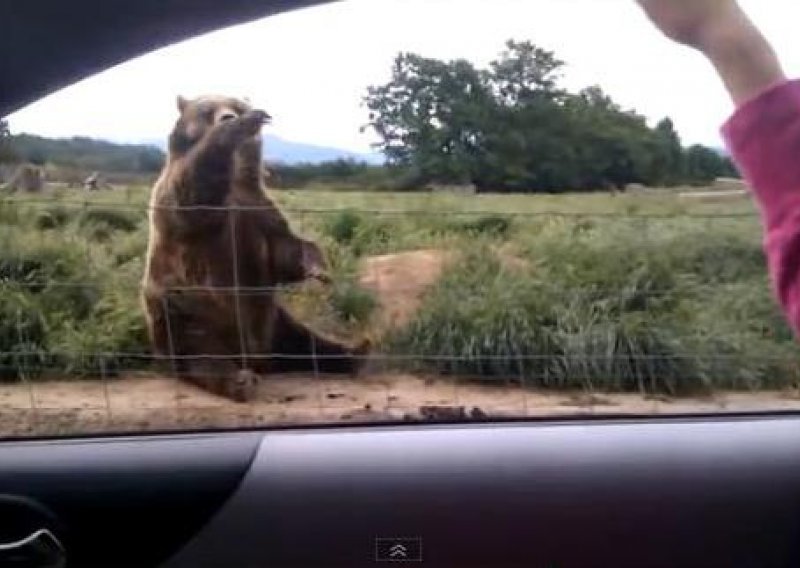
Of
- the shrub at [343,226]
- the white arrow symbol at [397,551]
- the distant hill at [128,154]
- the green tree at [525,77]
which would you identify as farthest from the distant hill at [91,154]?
the white arrow symbol at [397,551]

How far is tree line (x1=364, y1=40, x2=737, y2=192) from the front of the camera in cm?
194

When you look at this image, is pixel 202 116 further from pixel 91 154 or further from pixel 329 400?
pixel 329 400

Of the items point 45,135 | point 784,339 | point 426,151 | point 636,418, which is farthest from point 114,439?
point 784,339

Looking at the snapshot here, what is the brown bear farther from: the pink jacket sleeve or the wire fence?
the pink jacket sleeve

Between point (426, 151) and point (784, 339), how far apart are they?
0.62 metres

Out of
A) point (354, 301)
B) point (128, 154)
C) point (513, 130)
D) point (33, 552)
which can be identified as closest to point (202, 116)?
point (128, 154)

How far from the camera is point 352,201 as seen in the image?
1.97 m

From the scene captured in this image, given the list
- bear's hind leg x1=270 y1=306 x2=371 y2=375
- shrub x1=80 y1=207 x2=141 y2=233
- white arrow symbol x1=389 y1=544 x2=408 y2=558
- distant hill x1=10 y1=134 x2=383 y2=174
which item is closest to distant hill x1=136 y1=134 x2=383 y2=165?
distant hill x1=10 y1=134 x2=383 y2=174

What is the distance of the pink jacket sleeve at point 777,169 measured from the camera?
0.59 meters

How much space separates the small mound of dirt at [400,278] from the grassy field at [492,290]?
0.6 inches

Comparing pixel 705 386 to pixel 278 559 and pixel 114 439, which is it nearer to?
pixel 278 559

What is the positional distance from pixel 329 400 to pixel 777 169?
155 centimetres

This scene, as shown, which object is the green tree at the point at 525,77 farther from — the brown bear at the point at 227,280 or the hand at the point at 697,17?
the hand at the point at 697,17

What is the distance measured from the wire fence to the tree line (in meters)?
0.05
